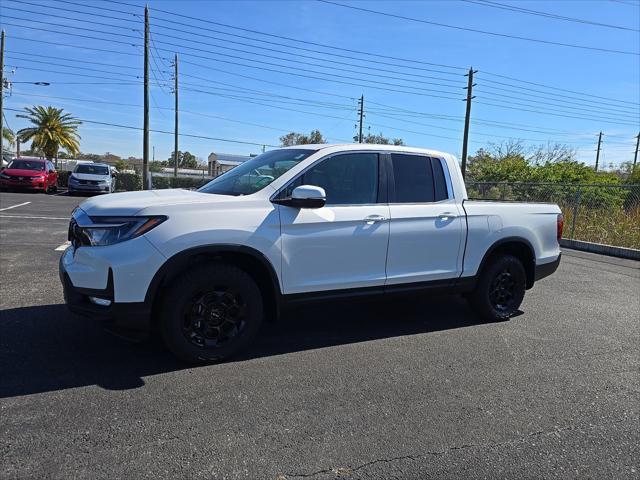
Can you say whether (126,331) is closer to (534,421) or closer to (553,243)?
(534,421)

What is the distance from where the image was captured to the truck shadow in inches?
148

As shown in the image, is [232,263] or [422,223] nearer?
[232,263]

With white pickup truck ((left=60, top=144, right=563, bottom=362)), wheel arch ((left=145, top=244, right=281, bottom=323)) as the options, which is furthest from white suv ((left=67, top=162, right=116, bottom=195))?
wheel arch ((left=145, top=244, right=281, bottom=323))

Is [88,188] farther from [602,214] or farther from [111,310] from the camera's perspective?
[111,310]

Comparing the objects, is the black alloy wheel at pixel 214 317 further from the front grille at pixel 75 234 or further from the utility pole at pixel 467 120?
the utility pole at pixel 467 120

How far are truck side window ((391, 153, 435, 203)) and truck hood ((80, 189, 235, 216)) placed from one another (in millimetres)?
1731

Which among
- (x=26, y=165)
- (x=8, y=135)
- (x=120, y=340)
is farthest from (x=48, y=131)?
(x=120, y=340)

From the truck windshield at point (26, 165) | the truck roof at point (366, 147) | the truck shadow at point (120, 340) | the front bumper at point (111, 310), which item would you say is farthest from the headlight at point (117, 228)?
the truck windshield at point (26, 165)

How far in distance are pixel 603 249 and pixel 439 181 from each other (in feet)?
31.0

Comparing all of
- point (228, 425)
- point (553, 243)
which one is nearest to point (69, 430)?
point (228, 425)

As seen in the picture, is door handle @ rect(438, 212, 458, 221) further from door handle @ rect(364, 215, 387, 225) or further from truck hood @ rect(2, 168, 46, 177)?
truck hood @ rect(2, 168, 46, 177)

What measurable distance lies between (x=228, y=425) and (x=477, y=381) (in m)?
2.05

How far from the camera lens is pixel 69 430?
3043mm

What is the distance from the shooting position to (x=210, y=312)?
4.10 m
